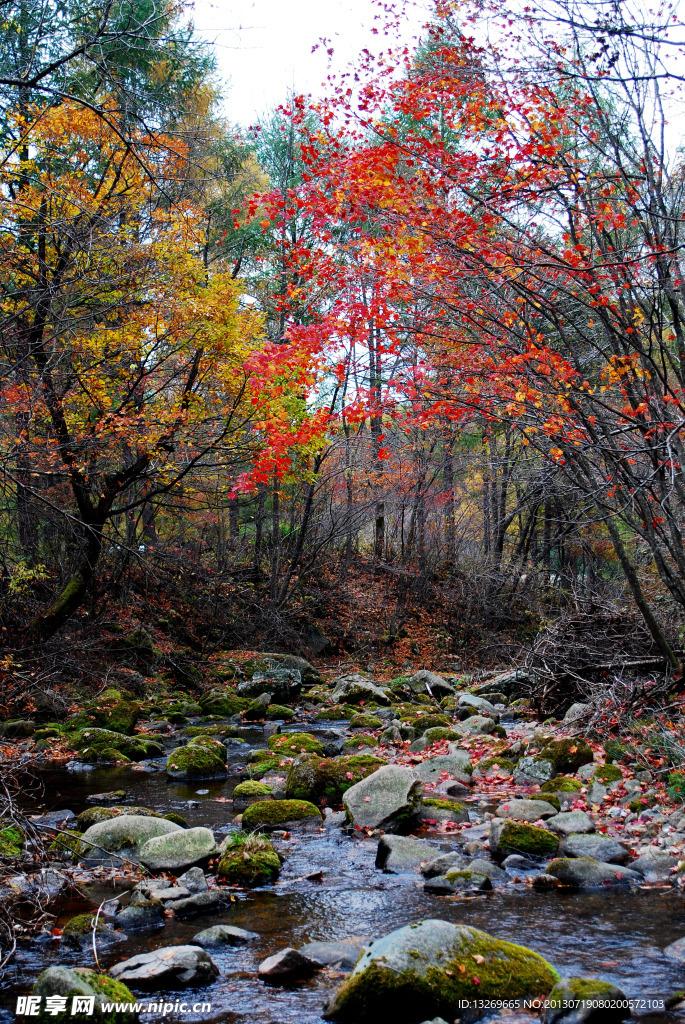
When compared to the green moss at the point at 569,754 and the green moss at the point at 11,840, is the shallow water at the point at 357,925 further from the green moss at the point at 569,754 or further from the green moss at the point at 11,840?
the green moss at the point at 569,754

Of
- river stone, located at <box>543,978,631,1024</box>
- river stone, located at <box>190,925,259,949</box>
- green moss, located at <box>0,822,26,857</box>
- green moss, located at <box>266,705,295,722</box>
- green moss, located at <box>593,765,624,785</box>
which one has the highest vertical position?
green moss, located at <box>593,765,624,785</box>

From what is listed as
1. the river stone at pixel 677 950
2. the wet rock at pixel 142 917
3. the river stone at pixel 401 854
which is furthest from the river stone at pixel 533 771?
the wet rock at pixel 142 917

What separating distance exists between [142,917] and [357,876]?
1700 millimetres

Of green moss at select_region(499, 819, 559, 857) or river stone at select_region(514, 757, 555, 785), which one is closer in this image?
green moss at select_region(499, 819, 559, 857)

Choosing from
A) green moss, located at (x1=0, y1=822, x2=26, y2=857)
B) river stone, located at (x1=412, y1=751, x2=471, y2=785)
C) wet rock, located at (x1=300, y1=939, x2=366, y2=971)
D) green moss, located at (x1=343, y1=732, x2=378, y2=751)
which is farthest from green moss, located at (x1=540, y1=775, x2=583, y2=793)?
green moss, located at (x1=0, y1=822, x2=26, y2=857)

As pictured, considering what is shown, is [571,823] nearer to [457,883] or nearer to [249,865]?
[457,883]

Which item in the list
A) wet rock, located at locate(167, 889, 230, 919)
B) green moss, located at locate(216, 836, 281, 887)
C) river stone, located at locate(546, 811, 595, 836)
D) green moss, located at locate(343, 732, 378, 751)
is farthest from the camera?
green moss, located at locate(343, 732, 378, 751)

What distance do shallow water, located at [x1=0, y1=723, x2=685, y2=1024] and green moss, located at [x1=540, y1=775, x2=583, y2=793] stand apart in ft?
4.94

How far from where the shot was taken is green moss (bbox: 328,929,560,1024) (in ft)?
11.5

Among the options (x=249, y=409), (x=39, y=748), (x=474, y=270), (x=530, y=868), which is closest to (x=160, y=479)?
(x=249, y=409)

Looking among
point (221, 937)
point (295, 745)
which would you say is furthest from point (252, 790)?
point (221, 937)

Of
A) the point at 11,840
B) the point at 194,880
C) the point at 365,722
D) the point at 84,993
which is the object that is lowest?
the point at 194,880

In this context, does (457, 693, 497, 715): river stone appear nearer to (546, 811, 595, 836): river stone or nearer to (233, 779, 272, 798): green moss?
(233, 779, 272, 798): green moss

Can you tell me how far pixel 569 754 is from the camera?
778 centimetres
